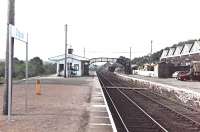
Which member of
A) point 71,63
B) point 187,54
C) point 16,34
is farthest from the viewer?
point 187,54

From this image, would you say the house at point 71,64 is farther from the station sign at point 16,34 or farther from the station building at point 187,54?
the station sign at point 16,34

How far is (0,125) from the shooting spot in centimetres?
1463

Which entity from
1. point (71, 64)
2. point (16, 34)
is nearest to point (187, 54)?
point (71, 64)

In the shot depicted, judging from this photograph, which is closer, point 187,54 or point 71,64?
point 71,64

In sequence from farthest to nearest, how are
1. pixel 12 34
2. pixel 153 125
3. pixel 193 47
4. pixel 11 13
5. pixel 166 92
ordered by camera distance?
pixel 193 47, pixel 166 92, pixel 153 125, pixel 11 13, pixel 12 34

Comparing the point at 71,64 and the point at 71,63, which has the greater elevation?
the point at 71,63

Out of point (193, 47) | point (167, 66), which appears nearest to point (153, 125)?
point (167, 66)

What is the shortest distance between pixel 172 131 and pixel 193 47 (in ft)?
262

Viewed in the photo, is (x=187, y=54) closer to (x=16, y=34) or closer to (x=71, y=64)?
(x=71, y=64)

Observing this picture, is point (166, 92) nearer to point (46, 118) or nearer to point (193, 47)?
point (46, 118)

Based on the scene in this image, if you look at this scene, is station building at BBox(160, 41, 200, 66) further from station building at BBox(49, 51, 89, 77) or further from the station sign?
the station sign

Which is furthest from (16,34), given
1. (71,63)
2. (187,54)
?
(187,54)

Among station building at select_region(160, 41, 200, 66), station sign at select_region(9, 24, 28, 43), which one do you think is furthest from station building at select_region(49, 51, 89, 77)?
station sign at select_region(9, 24, 28, 43)

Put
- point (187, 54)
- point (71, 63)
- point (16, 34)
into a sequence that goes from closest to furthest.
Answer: point (16, 34), point (71, 63), point (187, 54)
